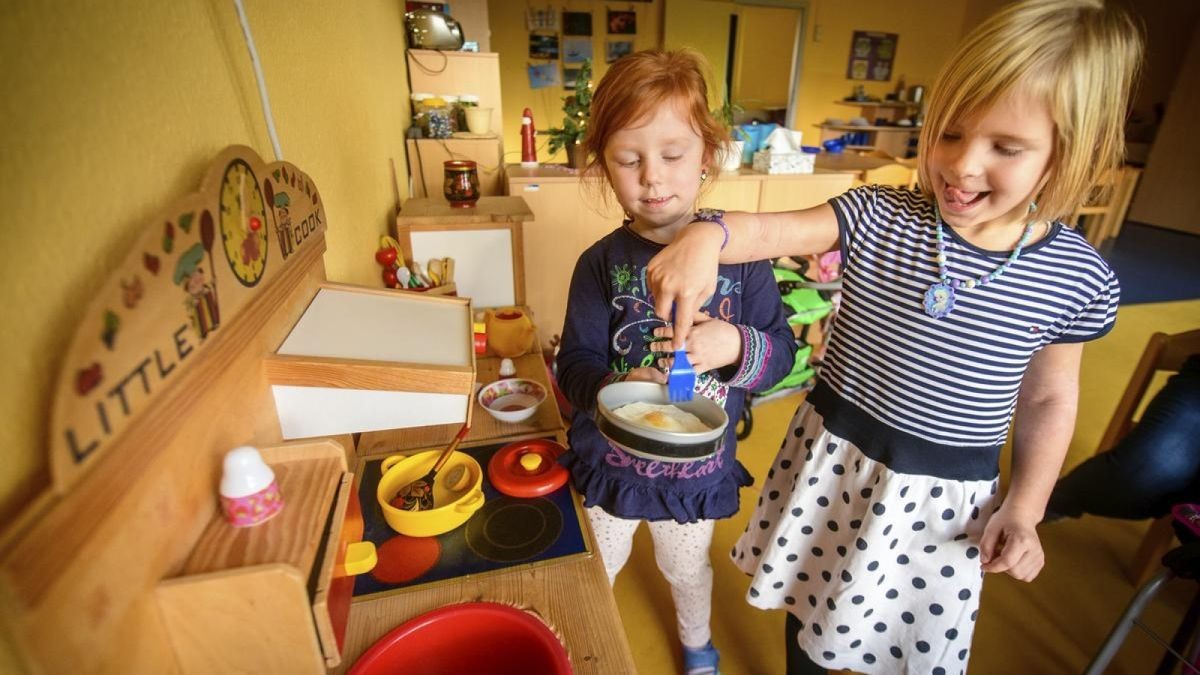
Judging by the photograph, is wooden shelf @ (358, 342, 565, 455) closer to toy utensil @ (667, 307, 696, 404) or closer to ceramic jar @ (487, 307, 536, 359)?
ceramic jar @ (487, 307, 536, 359)

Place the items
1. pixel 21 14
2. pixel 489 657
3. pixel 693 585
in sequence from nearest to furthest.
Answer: pixel 21 14, pixel 489 657, pixel 693 585

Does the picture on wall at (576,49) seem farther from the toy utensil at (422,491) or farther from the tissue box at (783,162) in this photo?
the toy utensil at (422,491)

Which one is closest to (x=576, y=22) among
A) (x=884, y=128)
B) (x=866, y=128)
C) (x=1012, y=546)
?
(x=866, y=128)

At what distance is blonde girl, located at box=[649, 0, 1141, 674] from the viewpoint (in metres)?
0.60

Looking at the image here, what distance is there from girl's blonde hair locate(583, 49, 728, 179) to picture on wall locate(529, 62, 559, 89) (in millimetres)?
4697

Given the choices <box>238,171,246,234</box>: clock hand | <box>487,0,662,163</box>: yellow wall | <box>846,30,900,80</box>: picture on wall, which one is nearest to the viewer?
<box>238,171,246,234</box>: clock hand

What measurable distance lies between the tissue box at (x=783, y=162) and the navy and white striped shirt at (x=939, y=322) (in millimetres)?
1657

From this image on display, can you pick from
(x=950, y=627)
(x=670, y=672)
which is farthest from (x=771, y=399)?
(x=950, y=627)

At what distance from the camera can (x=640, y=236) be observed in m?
0.88

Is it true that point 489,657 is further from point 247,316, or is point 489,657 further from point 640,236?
point 640,236

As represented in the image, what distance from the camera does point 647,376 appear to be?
717mm

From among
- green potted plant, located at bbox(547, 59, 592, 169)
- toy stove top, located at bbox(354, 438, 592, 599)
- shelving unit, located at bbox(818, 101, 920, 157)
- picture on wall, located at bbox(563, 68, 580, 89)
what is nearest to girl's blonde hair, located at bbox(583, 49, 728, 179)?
toy stove top, located at bbox(354, 438, 592, 599)

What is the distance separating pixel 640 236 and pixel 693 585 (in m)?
0.70

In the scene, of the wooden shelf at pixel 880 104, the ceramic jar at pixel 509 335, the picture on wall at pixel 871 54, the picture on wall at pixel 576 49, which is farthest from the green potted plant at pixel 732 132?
the picture on wall at pixel 871 54
